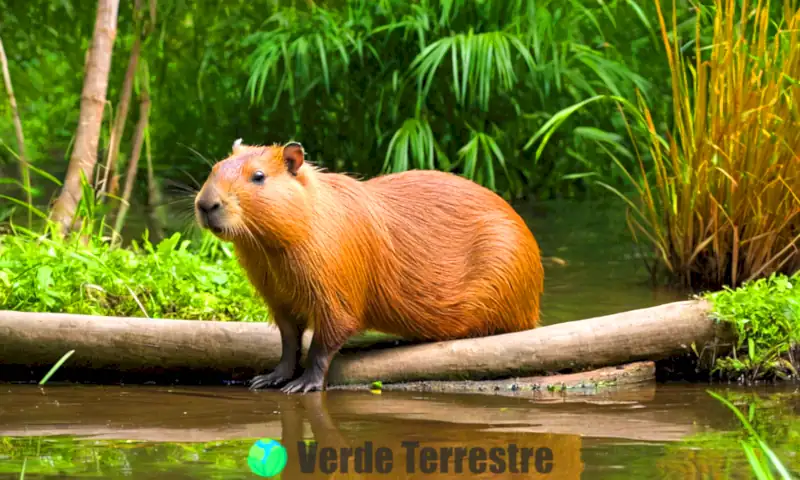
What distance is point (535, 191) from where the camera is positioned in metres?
8.79

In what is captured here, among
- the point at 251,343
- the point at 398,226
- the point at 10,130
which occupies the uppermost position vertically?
the point at 398,226

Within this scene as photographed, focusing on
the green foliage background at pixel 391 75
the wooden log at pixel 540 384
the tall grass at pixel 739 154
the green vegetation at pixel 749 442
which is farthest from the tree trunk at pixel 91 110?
the green vegetation at pixel 749 442

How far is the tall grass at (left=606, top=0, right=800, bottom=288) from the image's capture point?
16.5 ft

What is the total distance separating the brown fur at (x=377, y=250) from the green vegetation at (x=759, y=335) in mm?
673

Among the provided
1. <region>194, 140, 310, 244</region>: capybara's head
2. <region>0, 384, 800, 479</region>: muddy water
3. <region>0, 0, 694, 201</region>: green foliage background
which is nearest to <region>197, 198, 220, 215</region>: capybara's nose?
<region>194, 140, 310, 244</region>: capybara's head

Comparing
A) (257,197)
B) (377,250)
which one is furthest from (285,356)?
(257,197)

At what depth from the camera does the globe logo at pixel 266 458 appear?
3008 millimetres

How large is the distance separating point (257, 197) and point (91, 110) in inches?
88.9

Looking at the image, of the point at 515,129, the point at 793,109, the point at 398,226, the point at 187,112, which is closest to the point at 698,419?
the point at 398,226

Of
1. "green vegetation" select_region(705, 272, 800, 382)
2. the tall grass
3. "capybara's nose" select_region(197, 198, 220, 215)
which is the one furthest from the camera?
the tall grass

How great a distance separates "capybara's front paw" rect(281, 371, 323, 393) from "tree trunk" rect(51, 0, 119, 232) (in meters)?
2.11

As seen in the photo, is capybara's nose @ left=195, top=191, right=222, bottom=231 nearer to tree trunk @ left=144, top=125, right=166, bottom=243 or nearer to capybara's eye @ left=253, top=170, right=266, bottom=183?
capybara's eye @ left=253, top=170, right=266, bottom=183

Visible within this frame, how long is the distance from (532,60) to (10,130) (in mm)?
5122

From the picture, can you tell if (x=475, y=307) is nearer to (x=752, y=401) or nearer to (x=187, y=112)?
(x=752, y=401)
